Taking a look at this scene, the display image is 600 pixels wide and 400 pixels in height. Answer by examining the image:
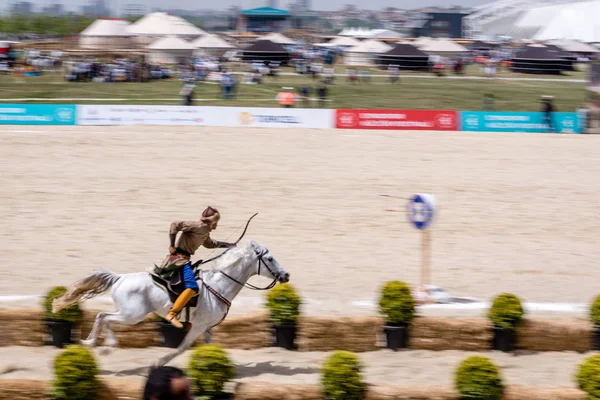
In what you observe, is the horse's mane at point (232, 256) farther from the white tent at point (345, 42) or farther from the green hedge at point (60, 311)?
the white tent at point (345, 42)

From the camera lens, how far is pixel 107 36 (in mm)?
57406

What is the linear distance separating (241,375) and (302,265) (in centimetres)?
467

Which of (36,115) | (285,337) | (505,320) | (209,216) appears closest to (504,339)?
(505,320)

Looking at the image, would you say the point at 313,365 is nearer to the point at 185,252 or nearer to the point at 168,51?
the point at 185,252

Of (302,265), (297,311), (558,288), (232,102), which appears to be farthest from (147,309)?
(232,102)

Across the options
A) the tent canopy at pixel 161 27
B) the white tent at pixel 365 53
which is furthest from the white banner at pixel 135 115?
the white tent at pixel 365 53

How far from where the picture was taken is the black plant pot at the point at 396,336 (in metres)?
9.66

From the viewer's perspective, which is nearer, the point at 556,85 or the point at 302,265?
the point at 302,265

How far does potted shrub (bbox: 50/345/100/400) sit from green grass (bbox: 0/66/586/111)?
1182 inches

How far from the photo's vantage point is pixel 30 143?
24766mm

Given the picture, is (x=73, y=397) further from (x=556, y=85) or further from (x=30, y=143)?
(x=556, y=85)

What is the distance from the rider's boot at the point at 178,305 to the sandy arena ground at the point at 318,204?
9.07ft

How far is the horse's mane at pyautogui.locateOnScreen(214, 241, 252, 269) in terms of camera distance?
346 inches

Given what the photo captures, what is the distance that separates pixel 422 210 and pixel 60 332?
509 cm
